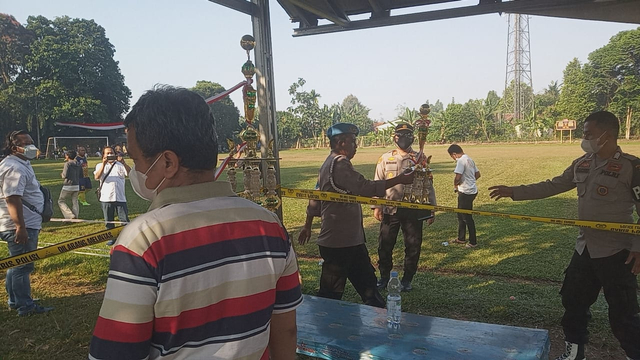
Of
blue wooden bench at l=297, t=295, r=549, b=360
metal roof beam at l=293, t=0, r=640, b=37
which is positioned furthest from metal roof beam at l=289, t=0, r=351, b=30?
blue wooden bench at l=297, t=295, r=549, b=360

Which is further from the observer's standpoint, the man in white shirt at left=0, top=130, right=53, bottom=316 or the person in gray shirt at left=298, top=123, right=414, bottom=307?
the man in white shirt at left=0, top=130, right=53, bottom=316

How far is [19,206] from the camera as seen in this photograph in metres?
4.18

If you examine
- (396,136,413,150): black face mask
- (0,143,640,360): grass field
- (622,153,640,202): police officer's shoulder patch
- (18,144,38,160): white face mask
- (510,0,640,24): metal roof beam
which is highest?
(510,0,640,24): metal roof beam

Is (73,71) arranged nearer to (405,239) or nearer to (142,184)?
A: (405,239)

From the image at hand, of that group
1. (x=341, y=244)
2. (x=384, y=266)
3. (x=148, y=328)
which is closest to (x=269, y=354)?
(x=148, y=328)

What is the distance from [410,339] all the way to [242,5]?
9.84 feet

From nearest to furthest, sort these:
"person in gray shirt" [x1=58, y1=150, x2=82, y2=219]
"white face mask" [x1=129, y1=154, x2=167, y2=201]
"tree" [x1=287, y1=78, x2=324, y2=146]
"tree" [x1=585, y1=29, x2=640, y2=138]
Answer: "white face mask" [x1=129, y1=154, x2=167, y2=201] < "person in gray shirt" [x1=58, y1=150, x2=82, y2=219] < "tree" [x1=585, y1=29, x2=640, y2=138] < "tree" [x1=287, y1=78, x2=324, y2=146]

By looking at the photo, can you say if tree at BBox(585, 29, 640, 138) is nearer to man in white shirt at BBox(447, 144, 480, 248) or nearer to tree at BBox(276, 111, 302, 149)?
man in white shirt at BBox(447, 144, 480, 248)

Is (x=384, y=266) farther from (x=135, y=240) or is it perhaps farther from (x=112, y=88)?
(x=112, y=88)

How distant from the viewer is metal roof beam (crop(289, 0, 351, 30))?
3854 millimetres

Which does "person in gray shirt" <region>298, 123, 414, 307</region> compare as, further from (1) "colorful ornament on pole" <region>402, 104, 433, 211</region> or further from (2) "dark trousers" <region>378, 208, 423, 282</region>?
(2) "dark trousers" <region>378, 208, 423, 282</region>

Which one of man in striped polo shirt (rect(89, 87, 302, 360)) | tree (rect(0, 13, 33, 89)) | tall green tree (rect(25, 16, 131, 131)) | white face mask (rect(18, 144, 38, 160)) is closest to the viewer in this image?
man in striped polo shirt (rect(89, 87, 302, 360))

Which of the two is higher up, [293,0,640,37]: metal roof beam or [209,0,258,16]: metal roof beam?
[209,0,258,16]: metal roof beam

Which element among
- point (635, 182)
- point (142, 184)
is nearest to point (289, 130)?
point (635, 182)
